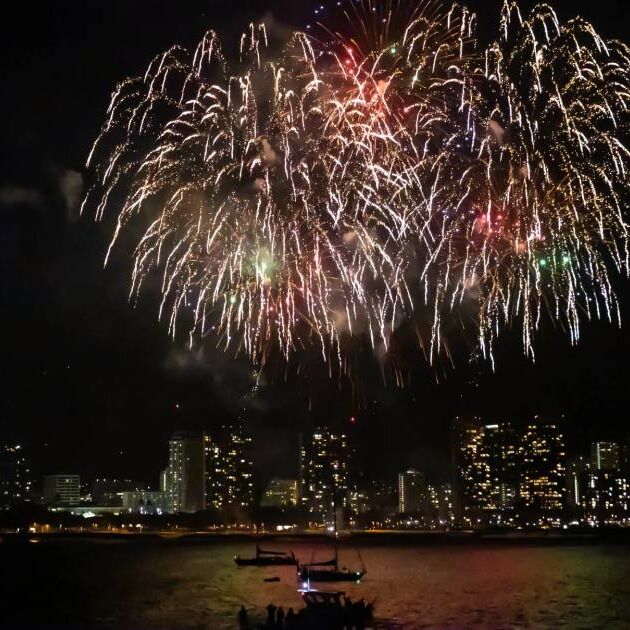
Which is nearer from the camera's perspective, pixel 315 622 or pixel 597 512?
pixel 315 622

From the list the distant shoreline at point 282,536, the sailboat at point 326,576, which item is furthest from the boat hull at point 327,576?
the distant shoreline at point 282,536

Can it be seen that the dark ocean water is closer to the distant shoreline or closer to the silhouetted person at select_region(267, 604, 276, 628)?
the silhouetted person at select_region(267, 604, 276, 628)

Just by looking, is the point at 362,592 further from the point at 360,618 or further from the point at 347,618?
the point at 347,618

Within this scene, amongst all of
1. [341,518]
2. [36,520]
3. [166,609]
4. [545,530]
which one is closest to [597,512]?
[545,530]

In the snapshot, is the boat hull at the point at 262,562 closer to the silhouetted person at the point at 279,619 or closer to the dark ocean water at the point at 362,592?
the dark ocean water at the point at 362,592

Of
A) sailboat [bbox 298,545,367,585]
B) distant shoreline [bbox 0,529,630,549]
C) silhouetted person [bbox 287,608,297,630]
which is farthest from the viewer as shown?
distant shoreline [bbox 0,529,630,549]

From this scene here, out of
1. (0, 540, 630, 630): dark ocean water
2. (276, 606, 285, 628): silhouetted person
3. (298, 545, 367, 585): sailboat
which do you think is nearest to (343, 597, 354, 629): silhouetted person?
(276, 606, 285, 628): silhouetted person

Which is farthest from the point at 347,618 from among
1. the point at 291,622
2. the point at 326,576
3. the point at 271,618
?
the point at 326,576

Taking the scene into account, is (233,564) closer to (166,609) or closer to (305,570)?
(305,570)
